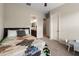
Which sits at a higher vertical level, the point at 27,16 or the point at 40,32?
the point at 27,16

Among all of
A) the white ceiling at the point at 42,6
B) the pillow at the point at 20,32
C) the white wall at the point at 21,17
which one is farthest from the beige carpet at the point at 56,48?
the white ceiling at the point at 42,6

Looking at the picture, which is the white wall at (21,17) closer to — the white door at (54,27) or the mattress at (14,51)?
the white door at (54,27)

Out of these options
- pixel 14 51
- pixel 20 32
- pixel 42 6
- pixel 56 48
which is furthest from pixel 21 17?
pixel 56 48

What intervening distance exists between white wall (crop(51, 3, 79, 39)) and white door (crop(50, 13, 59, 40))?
6cm

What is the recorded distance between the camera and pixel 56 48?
1965 mm

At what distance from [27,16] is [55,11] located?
0.53 metres

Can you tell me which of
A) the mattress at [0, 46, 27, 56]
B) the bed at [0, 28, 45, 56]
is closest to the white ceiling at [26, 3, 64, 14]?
the bed at [0, 28, 45, 56]

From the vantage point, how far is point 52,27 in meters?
2.07

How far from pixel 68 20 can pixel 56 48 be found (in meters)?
0.56

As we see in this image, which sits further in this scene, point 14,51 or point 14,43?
point 14,43

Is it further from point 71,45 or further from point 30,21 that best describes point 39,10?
point 71,45

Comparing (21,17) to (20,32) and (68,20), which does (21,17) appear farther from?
(68,20)

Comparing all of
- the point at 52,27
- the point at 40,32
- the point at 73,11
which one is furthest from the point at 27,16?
the point at 73,11

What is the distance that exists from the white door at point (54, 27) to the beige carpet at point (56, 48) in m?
0.10
